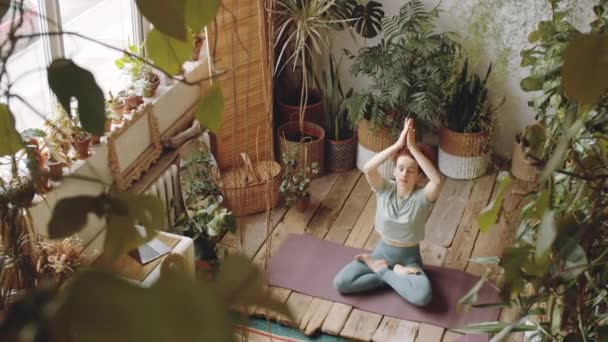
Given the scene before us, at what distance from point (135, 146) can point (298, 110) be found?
3.92ft

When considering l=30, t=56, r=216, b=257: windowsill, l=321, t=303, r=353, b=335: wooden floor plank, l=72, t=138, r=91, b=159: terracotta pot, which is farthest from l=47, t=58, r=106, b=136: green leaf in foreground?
l=321, t=303, r=353, b=335: wooden floor plank

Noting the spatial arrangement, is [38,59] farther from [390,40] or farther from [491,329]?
[491,329]

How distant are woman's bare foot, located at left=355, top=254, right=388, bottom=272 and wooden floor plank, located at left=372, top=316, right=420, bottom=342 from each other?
271mm

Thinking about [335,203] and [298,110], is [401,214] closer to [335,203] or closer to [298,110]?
[335,203]

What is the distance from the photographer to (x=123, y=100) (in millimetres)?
4070

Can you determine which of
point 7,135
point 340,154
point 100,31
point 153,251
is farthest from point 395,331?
point 7,135

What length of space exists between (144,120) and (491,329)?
2.87 m

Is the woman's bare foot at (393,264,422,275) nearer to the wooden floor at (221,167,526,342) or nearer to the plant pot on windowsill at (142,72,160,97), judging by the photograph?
the wooden floor at (221,167,526,342)

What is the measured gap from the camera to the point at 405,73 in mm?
4527

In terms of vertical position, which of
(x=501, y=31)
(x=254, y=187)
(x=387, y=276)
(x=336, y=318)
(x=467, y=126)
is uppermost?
(x=501, y=31)

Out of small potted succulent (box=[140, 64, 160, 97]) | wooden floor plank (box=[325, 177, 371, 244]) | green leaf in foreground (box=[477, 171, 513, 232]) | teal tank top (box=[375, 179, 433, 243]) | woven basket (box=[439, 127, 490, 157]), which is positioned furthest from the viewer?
woven basket (box=[439, 127, 490, 157])

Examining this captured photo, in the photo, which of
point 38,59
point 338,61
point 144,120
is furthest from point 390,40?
point 38,59

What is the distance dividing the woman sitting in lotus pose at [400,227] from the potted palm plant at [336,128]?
987mm

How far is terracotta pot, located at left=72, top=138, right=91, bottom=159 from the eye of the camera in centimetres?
373
